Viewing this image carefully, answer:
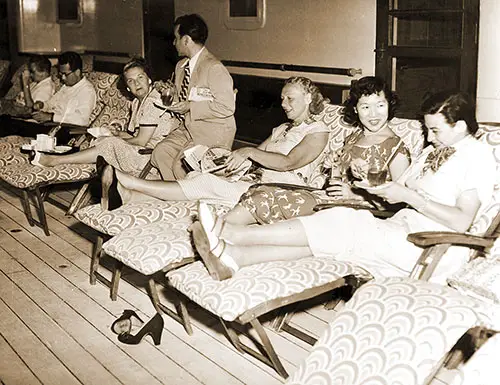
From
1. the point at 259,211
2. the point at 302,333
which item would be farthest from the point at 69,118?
the point at 302,333

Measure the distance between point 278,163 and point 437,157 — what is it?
3.49 ft

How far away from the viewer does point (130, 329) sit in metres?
3.48

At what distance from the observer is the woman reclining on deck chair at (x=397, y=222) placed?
2.89 m

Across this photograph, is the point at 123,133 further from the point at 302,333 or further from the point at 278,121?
the point at 302,333

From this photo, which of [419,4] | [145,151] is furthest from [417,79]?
[145,151]

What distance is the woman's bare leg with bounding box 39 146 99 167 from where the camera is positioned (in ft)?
17.3

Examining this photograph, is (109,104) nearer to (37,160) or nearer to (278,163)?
(37,160)

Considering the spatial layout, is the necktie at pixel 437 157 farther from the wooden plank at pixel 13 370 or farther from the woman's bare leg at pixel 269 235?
the wooden plank at pixel 13 370

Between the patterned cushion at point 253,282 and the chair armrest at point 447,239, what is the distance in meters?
0.36

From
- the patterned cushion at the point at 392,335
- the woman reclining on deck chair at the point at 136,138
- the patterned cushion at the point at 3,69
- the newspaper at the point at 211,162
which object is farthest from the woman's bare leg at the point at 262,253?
the patterned cushion at the point at 3,69

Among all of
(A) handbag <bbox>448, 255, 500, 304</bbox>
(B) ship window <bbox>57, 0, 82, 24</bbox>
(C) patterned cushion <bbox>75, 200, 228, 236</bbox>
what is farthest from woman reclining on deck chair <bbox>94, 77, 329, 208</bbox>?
(B) ship window <bbox>57, 0, 82, 24</bbox>

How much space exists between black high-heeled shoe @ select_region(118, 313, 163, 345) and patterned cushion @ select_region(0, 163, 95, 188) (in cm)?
202

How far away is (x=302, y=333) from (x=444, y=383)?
0.67m

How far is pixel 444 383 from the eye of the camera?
2896 millimetres
